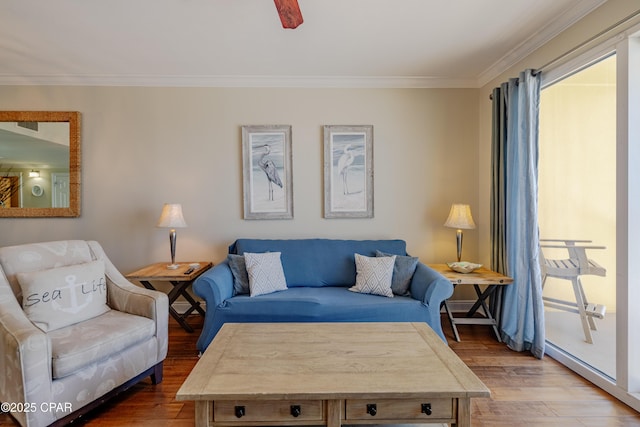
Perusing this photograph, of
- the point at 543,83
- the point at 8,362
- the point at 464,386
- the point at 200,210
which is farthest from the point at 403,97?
the point at 8,362

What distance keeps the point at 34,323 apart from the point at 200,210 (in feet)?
6.08

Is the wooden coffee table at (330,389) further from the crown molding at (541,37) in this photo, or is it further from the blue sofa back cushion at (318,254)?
the crown molding at (541,37)

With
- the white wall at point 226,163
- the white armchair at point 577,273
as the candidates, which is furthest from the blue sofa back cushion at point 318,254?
the white armchair at point 577,273

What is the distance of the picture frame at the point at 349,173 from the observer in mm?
3629

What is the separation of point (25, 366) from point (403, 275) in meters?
2.63

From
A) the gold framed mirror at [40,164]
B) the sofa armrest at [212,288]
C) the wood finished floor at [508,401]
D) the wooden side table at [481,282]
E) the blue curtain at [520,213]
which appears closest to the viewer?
the wood finished floor at [508,401]

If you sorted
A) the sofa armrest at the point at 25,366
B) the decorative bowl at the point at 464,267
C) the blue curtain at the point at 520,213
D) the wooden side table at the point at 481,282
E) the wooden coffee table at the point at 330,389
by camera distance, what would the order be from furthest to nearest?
the decorative bowl at the point at 464,267 < the wooden side table at the point at 481,282 < the blue curtain at the point at 520,213 < the sofa armrest at the point at 25,366 < the wooden coffee table at the point at 330,389

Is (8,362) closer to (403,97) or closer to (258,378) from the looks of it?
(258,378)

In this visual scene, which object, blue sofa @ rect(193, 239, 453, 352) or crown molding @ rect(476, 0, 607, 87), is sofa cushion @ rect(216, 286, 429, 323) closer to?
blue sofa @ rect(193, 239, 453, 352)

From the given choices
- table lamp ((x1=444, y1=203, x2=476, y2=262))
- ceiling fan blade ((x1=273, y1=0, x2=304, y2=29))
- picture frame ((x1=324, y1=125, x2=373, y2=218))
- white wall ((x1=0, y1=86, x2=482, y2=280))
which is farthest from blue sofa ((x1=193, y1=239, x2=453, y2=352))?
ceiling fan blade ((x1=273, y1=0, x2=304, y2=29))

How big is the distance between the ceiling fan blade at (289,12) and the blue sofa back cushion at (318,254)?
81.0 inches

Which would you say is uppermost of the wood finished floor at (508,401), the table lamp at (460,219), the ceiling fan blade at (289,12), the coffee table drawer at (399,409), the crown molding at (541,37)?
the crown molding at (541,37)

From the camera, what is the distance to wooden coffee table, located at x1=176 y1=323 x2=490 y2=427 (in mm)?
1372

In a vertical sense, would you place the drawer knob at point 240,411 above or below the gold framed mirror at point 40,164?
below
